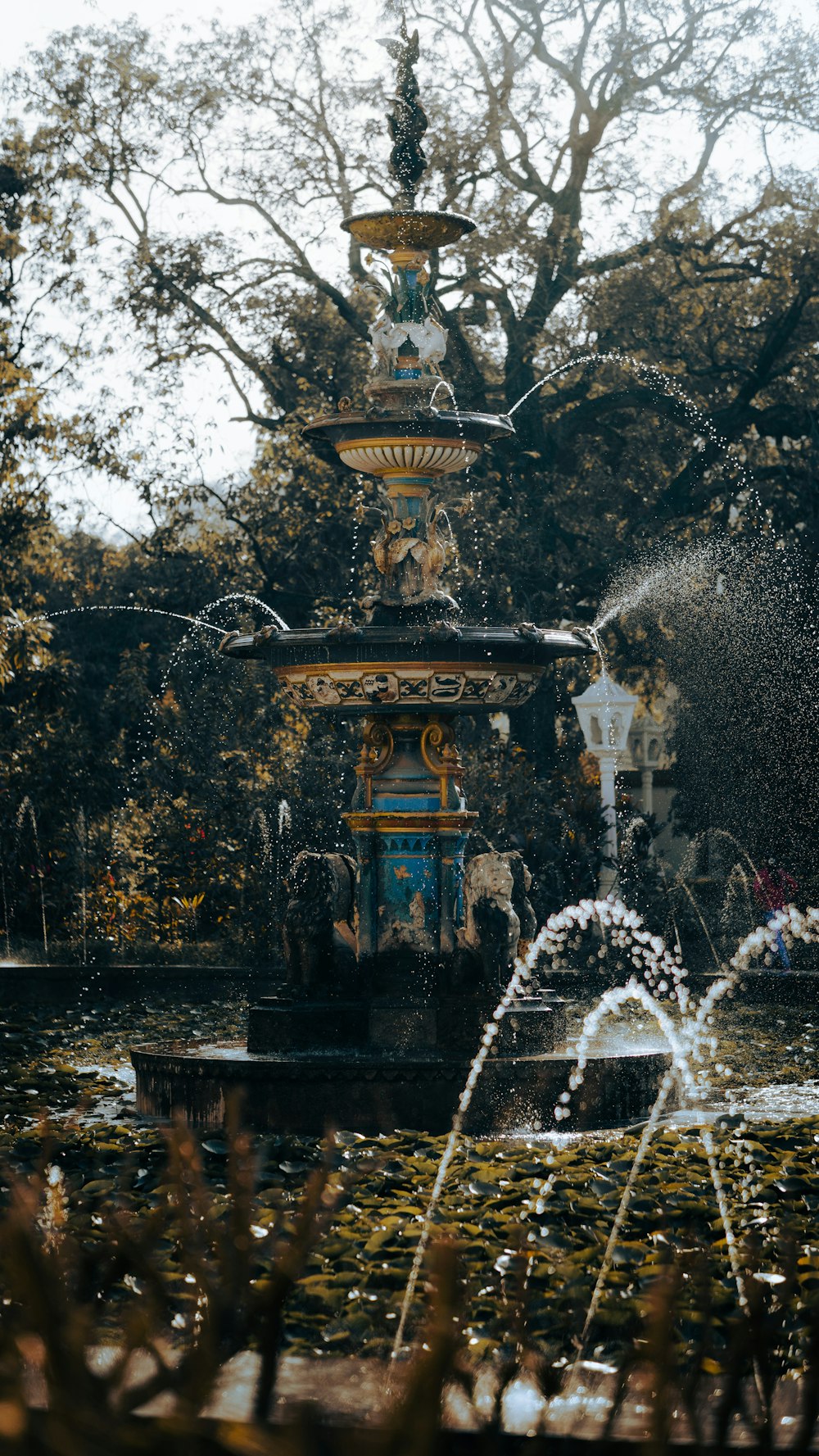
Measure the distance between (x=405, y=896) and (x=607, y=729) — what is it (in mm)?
8336

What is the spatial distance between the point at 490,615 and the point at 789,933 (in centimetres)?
651

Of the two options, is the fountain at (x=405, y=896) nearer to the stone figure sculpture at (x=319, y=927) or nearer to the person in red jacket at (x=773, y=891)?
the stone figure sculpture at (x=319, y=927)

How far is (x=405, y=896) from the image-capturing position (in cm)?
1015

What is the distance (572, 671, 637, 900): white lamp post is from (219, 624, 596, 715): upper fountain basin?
7.65 meters

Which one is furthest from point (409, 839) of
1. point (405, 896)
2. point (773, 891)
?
point (773, 891)

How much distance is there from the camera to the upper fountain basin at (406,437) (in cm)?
1049

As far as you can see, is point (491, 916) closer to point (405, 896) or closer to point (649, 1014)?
point (405, 896)

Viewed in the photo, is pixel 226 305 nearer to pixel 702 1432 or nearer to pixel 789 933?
pixel 789 933

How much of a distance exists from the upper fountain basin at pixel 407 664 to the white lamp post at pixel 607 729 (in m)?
7.65

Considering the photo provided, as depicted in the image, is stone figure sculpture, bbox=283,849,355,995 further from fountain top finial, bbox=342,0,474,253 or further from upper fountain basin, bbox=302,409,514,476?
fountain top finial, bbox=342,0,474,253

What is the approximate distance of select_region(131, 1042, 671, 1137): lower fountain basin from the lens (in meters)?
8.91

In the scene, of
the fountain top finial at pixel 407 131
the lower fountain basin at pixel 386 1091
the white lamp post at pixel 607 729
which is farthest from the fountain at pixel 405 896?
the white lamp post at pixel 607 729

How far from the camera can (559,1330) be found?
5.55m

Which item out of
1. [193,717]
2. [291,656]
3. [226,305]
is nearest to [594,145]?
[226,305]
